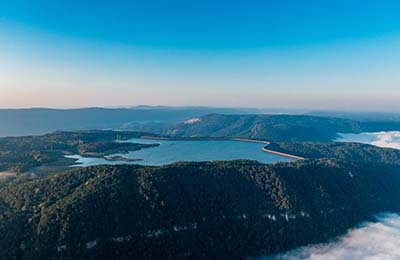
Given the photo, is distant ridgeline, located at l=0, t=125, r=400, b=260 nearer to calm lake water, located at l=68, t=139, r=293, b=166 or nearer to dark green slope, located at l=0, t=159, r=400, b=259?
dark green slope, located at l=0, t=159, r=400, b=259

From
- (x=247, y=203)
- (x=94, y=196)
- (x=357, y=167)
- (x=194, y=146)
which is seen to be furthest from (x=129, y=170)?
(x=357, y=167)

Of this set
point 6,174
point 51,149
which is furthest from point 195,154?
point 6,174

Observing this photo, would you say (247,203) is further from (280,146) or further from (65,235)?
(280,146)

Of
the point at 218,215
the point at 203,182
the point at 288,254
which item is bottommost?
the point at 288,254

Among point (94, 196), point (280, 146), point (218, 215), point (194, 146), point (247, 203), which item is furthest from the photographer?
point (280, 146)

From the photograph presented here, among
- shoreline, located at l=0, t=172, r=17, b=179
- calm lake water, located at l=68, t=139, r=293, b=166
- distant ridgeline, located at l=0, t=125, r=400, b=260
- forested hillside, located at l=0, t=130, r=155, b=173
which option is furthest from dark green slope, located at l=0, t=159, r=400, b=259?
forested hillside, located at l=0, t=130, r=155, b=173

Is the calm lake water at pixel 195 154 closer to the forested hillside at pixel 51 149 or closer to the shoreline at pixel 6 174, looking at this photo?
the forested hillside at pixel 51 149

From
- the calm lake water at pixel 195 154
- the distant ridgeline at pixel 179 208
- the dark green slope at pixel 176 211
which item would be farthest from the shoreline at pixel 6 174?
the calm lake water at pixel 195 154
